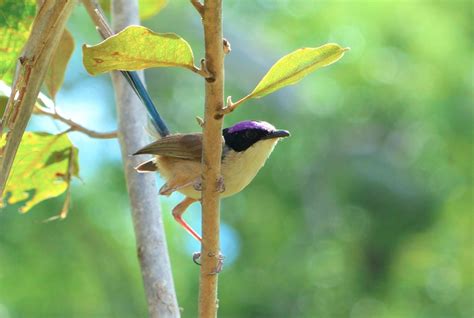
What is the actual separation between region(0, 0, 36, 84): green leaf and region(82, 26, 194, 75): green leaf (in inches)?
18.6

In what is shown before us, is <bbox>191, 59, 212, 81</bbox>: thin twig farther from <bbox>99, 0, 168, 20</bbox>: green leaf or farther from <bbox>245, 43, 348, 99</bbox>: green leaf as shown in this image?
<bbox>99, 0, 168, 20</bbox>: green leaf

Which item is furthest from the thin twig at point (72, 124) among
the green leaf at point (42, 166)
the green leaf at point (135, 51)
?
the green leaf at point (135, 51)

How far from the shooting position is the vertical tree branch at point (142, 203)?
1.57 metres

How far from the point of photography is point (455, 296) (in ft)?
25.0

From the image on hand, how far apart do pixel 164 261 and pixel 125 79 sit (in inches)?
18.9

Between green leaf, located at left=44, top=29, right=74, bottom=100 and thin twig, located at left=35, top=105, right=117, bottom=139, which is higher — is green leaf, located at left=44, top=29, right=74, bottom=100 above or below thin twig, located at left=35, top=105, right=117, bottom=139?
above

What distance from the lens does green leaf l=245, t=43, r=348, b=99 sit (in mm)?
1251

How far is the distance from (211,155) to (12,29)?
668 millimetres

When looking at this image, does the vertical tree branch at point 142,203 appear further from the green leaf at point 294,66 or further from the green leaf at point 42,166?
the green leaf at point 294,66

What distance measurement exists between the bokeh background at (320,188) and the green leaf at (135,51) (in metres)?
5.27

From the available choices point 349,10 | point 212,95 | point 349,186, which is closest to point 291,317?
point 349,186

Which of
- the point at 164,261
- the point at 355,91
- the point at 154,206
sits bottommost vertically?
the point at 164,261

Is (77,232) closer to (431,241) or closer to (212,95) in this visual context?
(431,241)

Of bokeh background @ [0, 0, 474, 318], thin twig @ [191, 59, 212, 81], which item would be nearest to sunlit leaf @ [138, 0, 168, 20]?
thin twig @ [191, 59, 212, 81]
